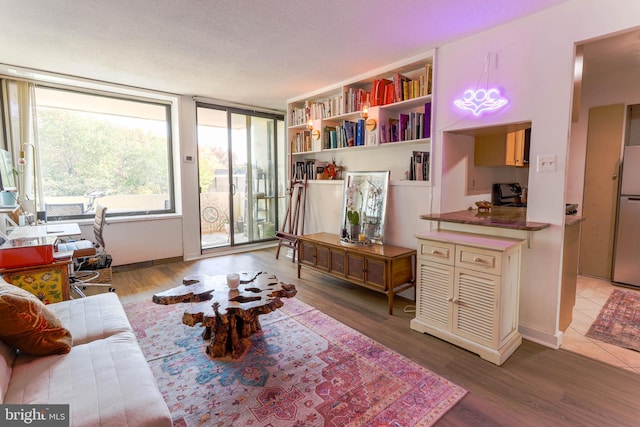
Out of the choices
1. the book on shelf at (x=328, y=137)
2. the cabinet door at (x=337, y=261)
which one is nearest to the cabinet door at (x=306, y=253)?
the cabinet door at (x=337, y=261)

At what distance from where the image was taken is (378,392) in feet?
6.30

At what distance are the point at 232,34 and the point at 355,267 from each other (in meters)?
2.49

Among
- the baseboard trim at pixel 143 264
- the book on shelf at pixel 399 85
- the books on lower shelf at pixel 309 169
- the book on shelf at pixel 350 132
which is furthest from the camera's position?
the books on lower shelf at pixel 309 169

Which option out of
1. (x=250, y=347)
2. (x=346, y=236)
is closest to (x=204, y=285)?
(x=250, y=347)

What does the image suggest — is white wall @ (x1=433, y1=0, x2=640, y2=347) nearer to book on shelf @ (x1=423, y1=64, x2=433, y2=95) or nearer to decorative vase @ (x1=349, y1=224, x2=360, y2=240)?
book on shelf @ (x1=423, y1=64, x2=433, y2=95)

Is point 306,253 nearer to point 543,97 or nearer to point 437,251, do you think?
point 437,251

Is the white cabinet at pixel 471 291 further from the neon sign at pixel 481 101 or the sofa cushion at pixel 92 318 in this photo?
the sofa cushion at pixel 92 318

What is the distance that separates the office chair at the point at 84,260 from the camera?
11.0 feet

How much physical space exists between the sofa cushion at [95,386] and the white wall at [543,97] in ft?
8.70

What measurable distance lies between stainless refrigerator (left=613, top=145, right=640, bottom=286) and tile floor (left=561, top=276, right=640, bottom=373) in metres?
0.20

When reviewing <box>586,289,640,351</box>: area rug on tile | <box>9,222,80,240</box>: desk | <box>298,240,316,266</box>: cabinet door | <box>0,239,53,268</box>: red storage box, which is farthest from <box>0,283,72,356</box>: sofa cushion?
<box>586,289,640,351</box>: area rug on tile

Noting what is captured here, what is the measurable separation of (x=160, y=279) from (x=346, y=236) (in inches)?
97.1

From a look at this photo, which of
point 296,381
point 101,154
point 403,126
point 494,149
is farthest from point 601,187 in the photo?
point 101,154

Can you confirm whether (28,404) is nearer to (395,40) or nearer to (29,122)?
(395,40)
